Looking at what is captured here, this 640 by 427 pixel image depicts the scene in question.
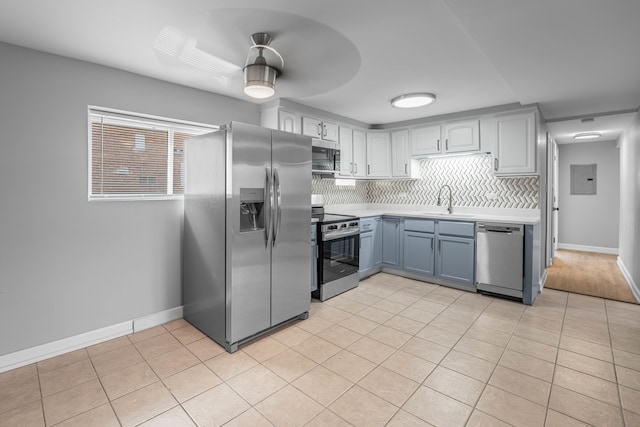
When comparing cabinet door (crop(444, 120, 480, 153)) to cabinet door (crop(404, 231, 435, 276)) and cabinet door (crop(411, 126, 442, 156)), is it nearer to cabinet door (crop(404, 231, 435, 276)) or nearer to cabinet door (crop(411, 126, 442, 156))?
cabinet door (crop(411, 126, 442, 156))

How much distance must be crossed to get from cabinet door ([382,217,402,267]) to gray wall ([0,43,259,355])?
2951 millimetres

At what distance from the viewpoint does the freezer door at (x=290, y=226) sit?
9.10 ft

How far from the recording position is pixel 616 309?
10.9 feet

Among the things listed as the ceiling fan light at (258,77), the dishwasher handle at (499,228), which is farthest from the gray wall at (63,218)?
the dishwasher handle at (499,228)

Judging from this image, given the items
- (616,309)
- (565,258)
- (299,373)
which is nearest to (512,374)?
(299,373)

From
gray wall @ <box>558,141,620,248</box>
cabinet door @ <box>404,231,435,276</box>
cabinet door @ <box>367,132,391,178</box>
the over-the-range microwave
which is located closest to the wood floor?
gray wall @ <box>558,141,620,248</box>

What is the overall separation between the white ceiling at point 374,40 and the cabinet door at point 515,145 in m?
0.41

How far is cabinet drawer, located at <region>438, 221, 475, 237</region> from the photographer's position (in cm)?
379

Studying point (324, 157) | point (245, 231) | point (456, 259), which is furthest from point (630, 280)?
point (245, 231)

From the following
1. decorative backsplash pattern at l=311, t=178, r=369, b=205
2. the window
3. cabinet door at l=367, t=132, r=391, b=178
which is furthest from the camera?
cabinet door at l=367, t=132, r=391, b=178

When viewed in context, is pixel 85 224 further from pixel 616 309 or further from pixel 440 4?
pixel 616 309

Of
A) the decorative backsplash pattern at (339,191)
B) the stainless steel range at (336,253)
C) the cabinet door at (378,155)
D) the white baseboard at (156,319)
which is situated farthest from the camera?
the cabinet door at (378,155)

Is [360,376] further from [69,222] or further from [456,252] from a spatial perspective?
[69,222]

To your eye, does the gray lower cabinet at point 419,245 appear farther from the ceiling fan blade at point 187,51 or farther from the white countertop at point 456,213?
the ceiling fan blade at point 187,51
